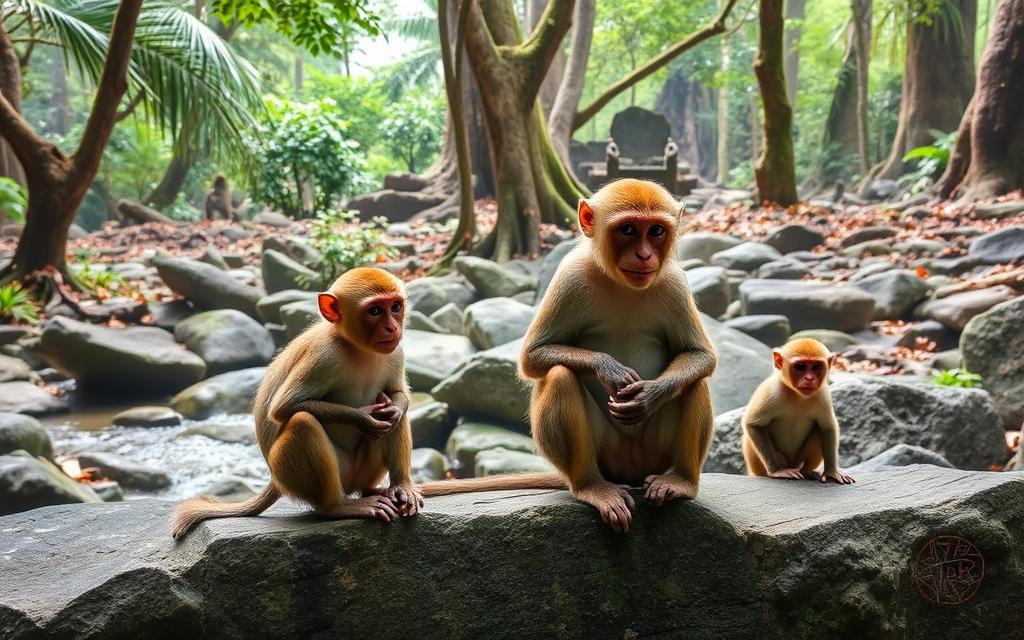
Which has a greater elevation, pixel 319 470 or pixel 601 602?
pixel 319 470

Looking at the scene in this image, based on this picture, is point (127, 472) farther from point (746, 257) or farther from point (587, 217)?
point (746, 257)

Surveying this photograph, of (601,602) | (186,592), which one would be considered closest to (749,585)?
(601,602)

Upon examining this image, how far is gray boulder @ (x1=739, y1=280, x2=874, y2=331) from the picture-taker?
31.8ft

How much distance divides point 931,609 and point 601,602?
1399mm

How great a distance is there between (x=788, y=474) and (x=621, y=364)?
1438mm

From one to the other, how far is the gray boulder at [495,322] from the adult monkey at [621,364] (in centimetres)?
588

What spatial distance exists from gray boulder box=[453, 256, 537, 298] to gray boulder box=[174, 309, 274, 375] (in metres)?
2.93

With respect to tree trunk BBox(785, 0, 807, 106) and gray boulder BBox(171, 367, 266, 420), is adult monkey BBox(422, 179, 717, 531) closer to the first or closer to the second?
gray boulder BBox(171, 367, 266, 420)

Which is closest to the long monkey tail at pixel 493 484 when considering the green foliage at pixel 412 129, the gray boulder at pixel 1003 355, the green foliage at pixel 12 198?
the gray boulder at pixel 1003 355

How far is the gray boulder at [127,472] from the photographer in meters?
7.85

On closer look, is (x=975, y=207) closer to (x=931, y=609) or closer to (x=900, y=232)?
(x=900, y=232)

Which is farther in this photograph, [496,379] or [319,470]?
[496,379]

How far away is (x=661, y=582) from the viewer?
3.39m

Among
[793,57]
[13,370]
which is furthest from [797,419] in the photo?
[793,57]
